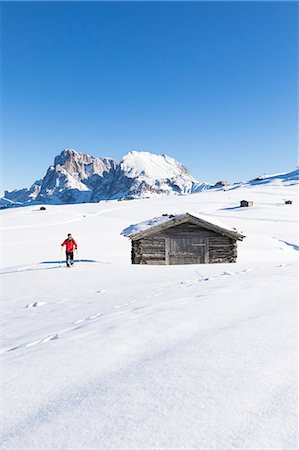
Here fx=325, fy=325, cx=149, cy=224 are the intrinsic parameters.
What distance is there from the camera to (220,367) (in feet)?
10.8

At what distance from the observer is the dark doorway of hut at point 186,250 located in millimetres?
19391

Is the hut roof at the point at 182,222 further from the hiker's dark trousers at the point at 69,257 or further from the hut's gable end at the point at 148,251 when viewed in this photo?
the hiker's dark trousers at the point at 69,257

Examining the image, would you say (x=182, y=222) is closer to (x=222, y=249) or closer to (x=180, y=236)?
(x=180, y=236)

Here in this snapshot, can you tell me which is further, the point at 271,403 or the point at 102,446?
the point at 271,403

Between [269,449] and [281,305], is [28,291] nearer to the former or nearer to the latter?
[281,305]

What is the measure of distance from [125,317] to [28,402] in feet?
9.60

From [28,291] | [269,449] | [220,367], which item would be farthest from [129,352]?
[28,291]

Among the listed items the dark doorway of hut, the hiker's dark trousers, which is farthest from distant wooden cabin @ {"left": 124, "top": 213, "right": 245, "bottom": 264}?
the hiker's dark trousers

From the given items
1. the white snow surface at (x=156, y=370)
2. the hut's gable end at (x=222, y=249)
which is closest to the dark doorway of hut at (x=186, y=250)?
the hut's gable end at (x=222, y=249)

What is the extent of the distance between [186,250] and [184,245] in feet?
1.06

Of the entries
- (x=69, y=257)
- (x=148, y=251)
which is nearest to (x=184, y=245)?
(x=148, y=251)

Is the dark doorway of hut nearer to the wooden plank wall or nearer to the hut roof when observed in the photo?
the wooden plank wall

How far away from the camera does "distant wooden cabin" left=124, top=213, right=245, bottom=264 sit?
1930cm

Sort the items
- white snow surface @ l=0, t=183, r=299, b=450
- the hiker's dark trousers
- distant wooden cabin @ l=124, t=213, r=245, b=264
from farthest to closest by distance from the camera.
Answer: distant wooden cabin @ l=124, t=213, r=245, b=264
the hiker's dark trousers
white snow surface @ l=0, t=183, r=299, b=450
